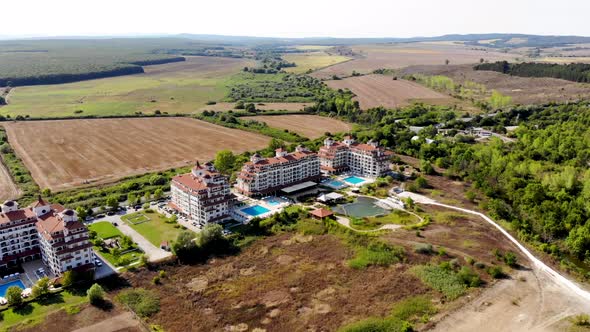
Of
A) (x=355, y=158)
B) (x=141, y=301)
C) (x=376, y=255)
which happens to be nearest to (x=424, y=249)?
(x=376, y=255)

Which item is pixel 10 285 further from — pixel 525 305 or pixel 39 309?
pixel 525 305

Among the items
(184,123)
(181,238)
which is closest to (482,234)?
(181,238)

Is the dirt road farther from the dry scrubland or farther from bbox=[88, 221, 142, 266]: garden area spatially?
the dry scrubland

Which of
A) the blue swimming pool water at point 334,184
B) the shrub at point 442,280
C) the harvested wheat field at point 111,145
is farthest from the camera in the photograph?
the harvested wheat field at point 111,145

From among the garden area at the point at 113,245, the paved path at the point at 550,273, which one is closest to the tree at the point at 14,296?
the garden area at the point at 113,245

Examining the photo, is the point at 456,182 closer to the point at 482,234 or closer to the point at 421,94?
the point at 482,234

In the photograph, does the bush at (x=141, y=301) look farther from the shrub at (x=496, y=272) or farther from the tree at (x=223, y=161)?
the tree at (x=223, y=161)
